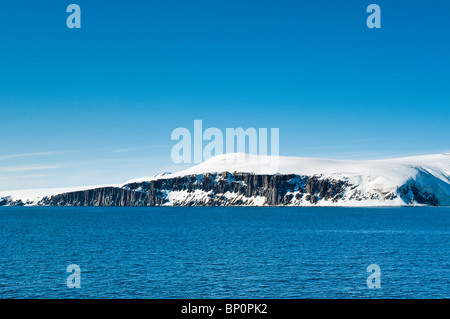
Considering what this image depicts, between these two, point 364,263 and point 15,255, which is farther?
point 15,255

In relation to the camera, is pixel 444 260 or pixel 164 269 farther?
pixel 444 260

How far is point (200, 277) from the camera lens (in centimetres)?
5266
